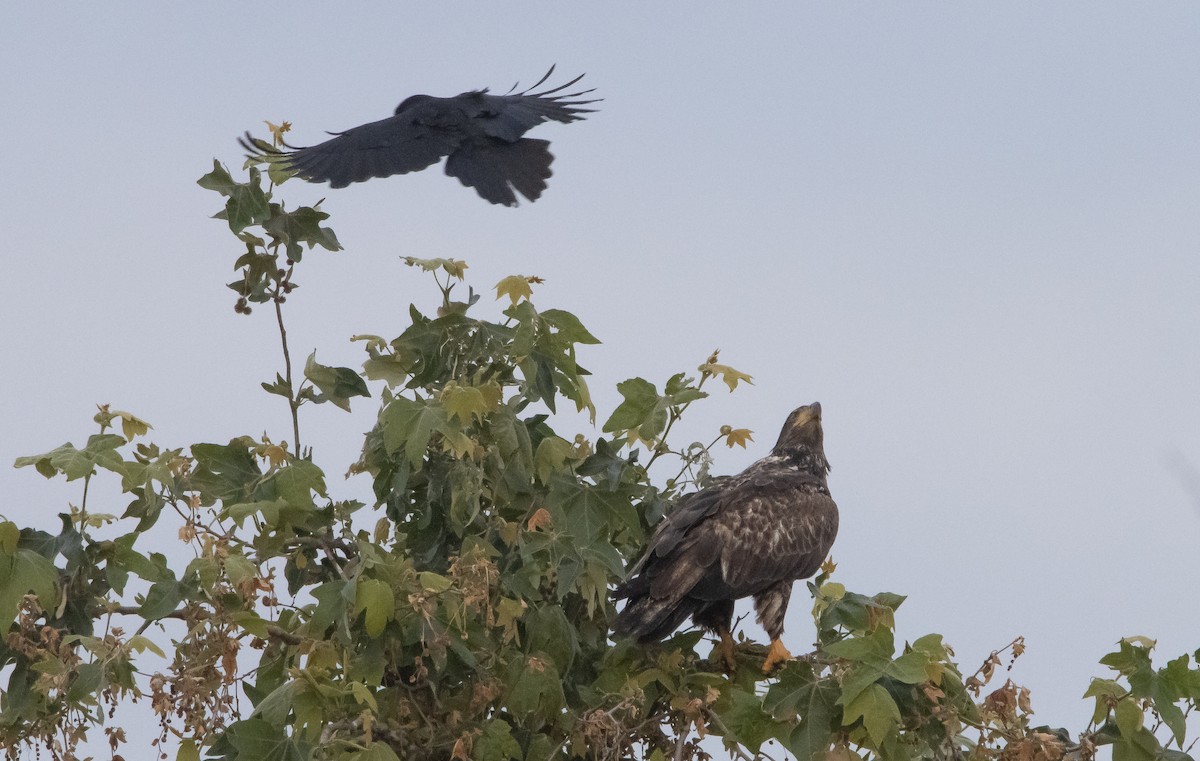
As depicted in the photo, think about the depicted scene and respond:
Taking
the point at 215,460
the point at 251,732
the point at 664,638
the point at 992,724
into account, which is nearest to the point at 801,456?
the point at 664,638

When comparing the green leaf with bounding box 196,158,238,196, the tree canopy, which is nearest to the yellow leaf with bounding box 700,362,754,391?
the tree canopy

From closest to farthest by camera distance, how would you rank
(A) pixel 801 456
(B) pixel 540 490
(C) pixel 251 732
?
1. (C) pixel 251 732
2. (B) pixel 540 490
3. (A) pixel 801 456

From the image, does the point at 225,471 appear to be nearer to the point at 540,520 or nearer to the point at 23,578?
the point at 23,578

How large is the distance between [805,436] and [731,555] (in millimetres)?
1683

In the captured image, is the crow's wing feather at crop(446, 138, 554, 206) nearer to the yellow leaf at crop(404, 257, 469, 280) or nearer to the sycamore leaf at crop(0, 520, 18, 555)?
the yellow leaf at crop(404, 257, 469, 280)

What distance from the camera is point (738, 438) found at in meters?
5.86

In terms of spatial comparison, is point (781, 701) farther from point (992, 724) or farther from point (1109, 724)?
point (1109, 724)

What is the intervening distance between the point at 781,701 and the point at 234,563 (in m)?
2.02

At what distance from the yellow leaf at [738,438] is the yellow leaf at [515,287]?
3.53 feet

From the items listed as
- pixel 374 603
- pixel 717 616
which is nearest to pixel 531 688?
pixel 374 603

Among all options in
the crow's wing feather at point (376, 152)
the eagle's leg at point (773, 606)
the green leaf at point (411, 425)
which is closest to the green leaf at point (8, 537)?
the green leaf at point (411, 425)

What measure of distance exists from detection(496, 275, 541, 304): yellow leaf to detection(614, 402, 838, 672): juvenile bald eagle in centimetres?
134

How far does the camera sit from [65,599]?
5223 millimetres

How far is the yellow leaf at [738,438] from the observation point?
5.84m
